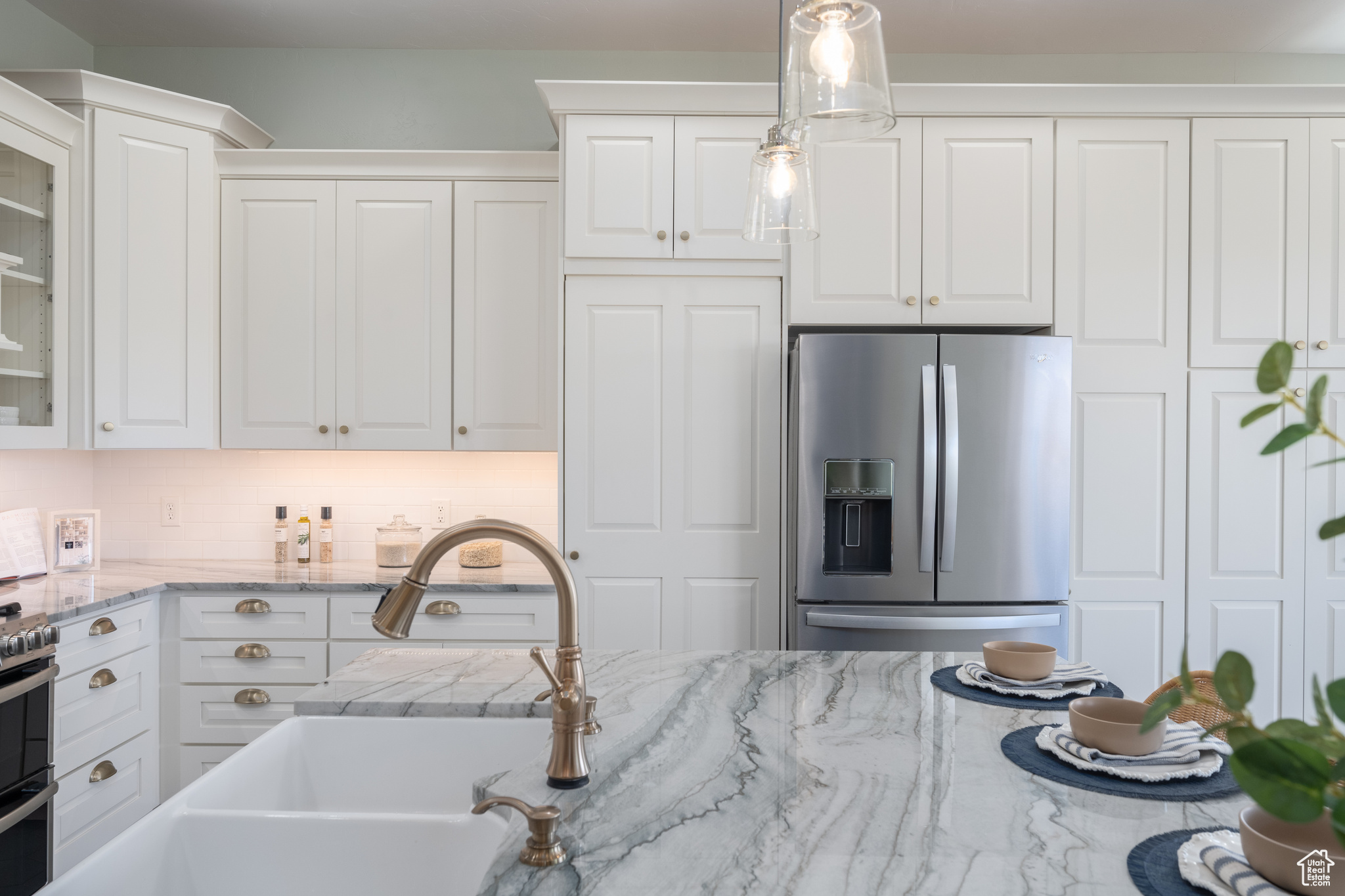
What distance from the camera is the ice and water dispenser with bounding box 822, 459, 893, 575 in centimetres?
254

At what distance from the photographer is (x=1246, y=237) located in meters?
2.70

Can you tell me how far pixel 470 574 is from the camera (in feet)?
9.71

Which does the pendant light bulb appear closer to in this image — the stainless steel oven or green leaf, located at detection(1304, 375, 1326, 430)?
green leaf, located at detection(1304, 375, 1326, 430)

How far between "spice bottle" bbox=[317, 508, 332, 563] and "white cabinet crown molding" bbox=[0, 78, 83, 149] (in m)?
1.46

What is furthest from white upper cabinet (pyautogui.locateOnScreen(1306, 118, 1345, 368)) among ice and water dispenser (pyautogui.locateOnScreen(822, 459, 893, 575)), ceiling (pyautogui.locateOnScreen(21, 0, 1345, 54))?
ice and water dispenser (pyautogui.locateOnScreen(822, 459, 893, 575))

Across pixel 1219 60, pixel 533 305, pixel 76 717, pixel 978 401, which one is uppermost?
pixel 1219 60

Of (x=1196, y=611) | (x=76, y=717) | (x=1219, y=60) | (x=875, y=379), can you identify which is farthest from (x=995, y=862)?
(x=1219, y=60)

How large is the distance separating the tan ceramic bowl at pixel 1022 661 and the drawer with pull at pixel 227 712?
2.26 m

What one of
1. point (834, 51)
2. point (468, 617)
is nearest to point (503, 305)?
point (468, 617)

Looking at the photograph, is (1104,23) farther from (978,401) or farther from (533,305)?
(533,305)

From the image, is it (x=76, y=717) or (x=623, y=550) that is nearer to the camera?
(x=76, y=717)

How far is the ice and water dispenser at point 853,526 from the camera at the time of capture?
8.32ft

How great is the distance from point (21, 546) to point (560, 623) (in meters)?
2.64

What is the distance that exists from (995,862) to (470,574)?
7.83ft
